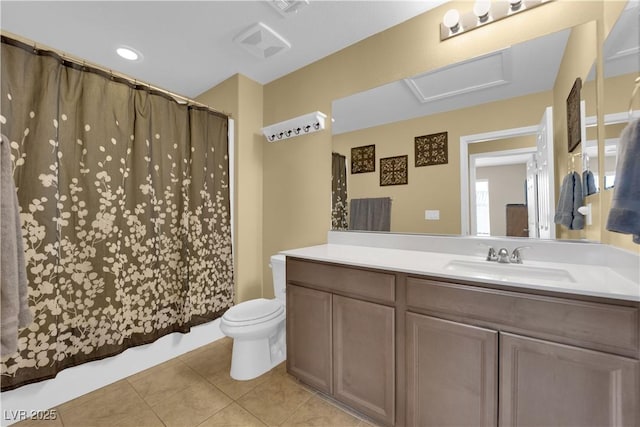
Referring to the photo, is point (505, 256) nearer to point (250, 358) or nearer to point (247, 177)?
point (250, 358)

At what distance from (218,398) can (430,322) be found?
1.36 metres

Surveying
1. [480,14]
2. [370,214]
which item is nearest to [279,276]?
[370,214]

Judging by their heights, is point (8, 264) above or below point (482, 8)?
below

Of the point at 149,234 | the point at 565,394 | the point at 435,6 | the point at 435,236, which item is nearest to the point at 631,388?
the point at 565,394

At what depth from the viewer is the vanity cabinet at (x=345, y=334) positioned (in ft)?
4.23

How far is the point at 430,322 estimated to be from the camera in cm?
116

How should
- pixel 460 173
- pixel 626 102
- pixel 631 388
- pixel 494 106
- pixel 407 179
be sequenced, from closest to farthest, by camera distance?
pixel 631 388, pixel 626 102, pixel 494 106, pixel 460 173, pixel 407 179

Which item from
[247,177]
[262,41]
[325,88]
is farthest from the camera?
[247,177]

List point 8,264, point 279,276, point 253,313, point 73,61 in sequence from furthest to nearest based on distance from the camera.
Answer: point 279,276 < point 253,313 < point 73,61 < point 8,264

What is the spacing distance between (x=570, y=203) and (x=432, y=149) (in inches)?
30.1

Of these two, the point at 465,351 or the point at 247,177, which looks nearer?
the point at 465,351

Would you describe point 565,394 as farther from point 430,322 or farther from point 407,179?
point 407,179

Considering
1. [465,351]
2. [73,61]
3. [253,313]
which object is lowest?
[253,313]

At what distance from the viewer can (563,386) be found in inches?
35.7
